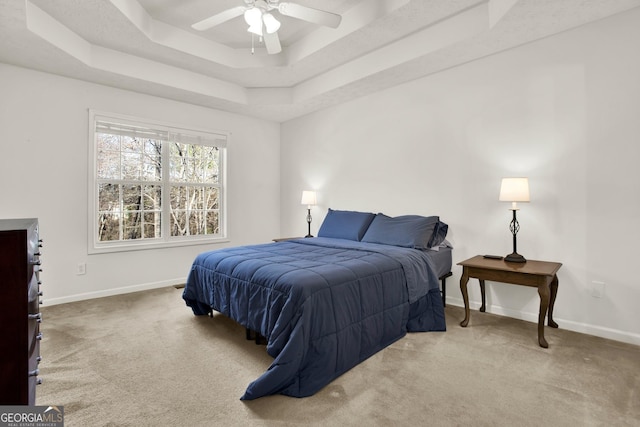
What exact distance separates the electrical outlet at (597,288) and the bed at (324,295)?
1.17 m

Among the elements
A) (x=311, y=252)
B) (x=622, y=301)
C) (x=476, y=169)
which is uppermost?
(x=476, y=169)

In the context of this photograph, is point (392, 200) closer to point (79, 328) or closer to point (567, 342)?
point (567, 342)

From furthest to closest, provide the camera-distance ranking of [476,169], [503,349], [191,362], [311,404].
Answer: [476,169] → [503,349] → [191,362] → [311,404]

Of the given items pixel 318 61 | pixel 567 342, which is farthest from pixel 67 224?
pixel 567 342

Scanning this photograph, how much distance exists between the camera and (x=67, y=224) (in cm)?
366

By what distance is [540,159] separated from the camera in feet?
9.59

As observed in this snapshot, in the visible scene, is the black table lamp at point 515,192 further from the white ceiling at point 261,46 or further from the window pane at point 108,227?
the window pane at point 108,227

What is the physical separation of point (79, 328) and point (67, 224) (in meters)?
1.39

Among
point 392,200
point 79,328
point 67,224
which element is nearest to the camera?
point 79,328

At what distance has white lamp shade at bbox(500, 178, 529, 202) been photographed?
273cm

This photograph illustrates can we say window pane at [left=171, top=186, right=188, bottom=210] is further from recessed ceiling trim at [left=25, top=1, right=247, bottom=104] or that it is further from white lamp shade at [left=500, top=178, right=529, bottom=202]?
white lamp shade at [left=500, top=178, right=529, bottom=202]

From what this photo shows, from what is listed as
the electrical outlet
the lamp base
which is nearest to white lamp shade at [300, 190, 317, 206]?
the lamp base

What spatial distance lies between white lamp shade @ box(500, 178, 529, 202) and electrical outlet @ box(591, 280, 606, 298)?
2.76 feet

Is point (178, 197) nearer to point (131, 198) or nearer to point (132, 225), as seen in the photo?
point (131, 198)
